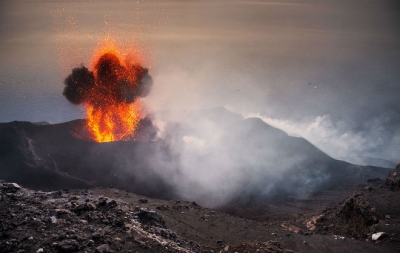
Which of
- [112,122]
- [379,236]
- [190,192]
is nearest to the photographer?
[379,236]

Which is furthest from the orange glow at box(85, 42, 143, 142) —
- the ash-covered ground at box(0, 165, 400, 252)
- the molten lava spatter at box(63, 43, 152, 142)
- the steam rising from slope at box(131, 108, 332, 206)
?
the ash-covered ground at box(0, 165, 400, 252)

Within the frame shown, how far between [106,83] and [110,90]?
0.99 metres

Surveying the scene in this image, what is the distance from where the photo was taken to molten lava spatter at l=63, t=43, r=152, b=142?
4606 centimetres

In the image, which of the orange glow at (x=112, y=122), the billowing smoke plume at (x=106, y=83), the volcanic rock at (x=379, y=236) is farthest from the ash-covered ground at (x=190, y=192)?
the billowing smoke plume at (x=106, y=83)

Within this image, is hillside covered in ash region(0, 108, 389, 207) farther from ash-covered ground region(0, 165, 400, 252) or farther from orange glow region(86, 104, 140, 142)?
ash-covered ground region(0, 165, 400, 252)

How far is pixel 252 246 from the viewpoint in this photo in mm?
14766

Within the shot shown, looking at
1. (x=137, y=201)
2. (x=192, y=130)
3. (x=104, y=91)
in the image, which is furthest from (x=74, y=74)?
(x=137, y=201)

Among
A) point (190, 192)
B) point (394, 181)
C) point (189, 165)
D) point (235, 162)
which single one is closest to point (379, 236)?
point (394, 181)

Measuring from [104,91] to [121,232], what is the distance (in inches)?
1455

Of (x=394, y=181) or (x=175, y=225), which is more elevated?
(x=394, y=181)

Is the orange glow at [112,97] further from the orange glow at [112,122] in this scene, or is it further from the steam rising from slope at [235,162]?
the steam rising from slope at [235,162]

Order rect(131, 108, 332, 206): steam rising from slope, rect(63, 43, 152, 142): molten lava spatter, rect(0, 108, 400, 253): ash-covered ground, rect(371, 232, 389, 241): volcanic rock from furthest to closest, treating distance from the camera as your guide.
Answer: rect(63, 43, 152, 142): molten lava spatter → rect(131, 108, 332, 206): steam rising from slope → rect(371, 232, 389, 241): volcanic rock → rect(0, 108, 400, 253): ash-covered ground

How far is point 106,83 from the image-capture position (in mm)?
47594

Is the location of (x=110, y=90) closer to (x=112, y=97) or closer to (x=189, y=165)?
(x=112, y=97)
